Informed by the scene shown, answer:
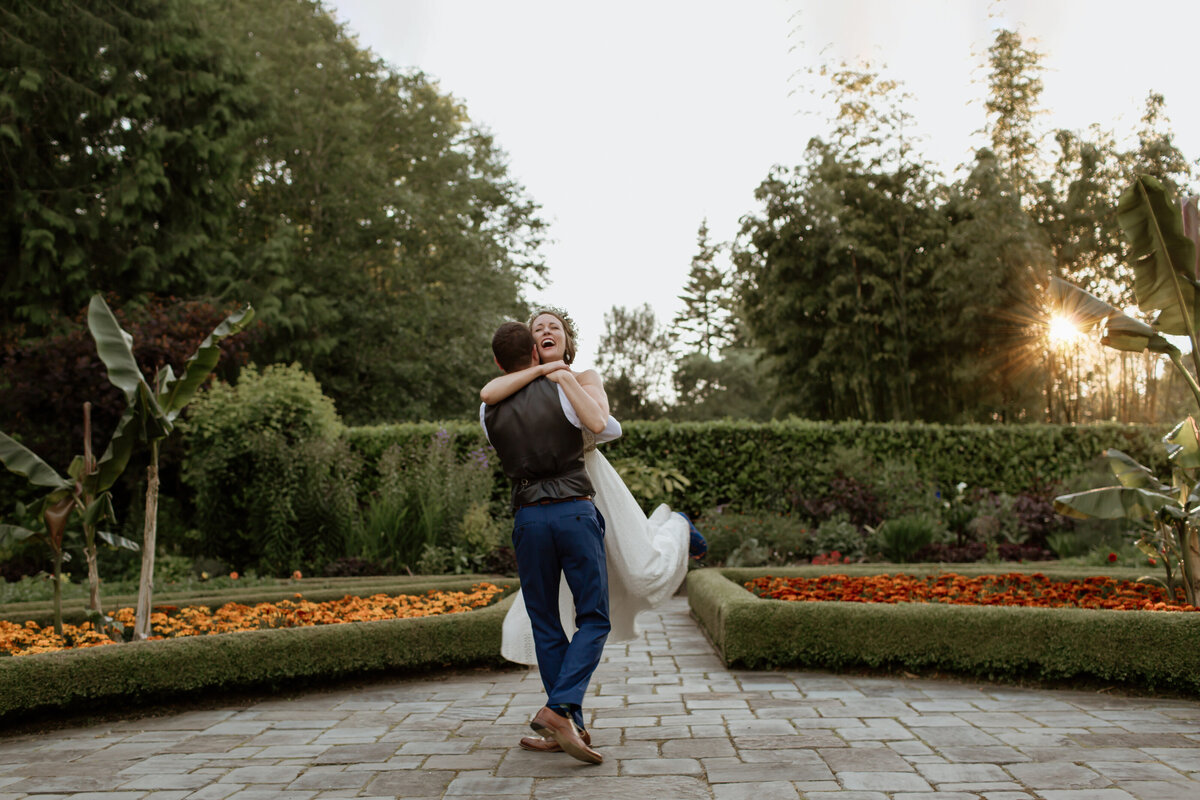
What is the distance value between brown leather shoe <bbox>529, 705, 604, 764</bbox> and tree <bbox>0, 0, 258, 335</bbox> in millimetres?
15370

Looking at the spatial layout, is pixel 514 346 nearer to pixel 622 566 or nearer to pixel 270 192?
pixel 622 566

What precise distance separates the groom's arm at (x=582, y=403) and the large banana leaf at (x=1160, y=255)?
4.21 meters

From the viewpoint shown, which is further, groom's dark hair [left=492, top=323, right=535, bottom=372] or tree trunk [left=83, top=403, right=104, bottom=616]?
tree trunk [left=83, top=403, right=104, bottom=616]

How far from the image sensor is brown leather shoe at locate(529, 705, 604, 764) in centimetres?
350

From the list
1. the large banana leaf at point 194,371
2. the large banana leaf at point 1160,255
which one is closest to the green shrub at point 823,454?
the large banana leaf at point 1160,255

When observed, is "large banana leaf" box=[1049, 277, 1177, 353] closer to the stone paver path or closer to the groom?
the stone paver path

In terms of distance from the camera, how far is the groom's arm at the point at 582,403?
12.1ft

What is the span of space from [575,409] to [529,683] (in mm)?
2714

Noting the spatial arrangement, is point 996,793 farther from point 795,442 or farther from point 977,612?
point 795,442

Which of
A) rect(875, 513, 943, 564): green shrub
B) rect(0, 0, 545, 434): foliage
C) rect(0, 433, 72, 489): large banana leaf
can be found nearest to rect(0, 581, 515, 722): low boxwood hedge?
rect(0, 433, 72, 489): large banana leaf

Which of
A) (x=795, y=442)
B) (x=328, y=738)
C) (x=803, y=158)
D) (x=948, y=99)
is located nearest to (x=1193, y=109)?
(x=948, y=99)

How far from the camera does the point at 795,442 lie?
1378 cm

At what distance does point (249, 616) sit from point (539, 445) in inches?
150

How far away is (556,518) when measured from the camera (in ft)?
12.0
